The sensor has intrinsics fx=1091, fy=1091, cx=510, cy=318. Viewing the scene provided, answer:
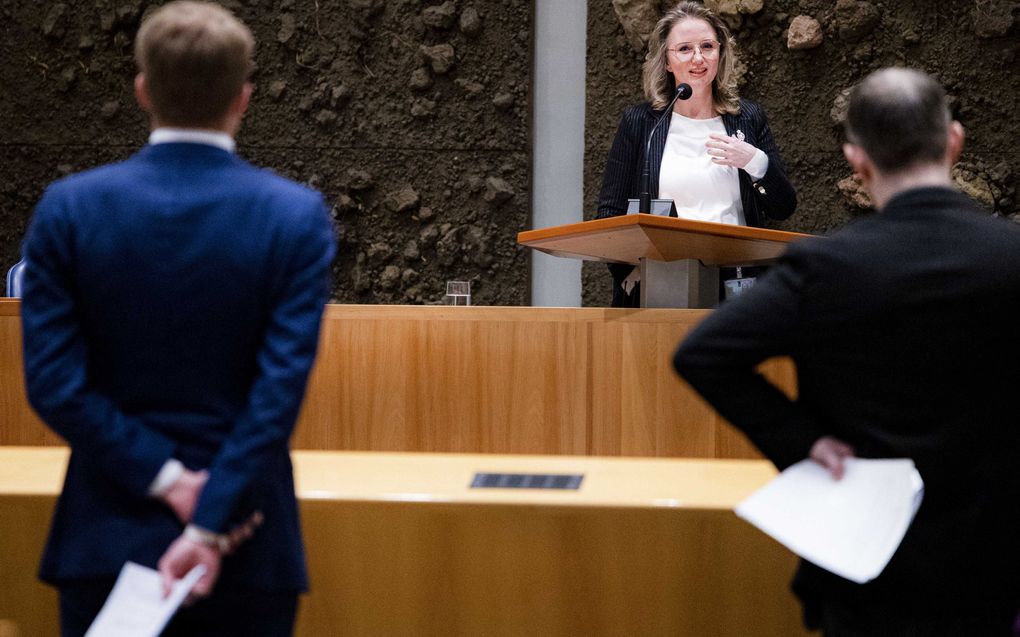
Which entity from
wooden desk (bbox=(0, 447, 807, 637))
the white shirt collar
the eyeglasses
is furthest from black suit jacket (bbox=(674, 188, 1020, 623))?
the eyeglasses

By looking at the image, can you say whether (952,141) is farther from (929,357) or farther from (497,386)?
(497,386)

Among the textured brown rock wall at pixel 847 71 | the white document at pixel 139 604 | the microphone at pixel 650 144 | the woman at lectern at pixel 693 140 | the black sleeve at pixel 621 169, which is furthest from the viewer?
the textured brown rock wall at pixel 847 71

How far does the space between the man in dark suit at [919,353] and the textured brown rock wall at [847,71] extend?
10.2 ft

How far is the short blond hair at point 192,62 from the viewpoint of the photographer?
1205mm

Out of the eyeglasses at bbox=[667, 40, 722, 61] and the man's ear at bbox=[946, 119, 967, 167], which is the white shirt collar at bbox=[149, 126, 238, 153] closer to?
the man's ear at bbox=[946, 119, 967, 167]

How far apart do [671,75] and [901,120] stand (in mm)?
2307

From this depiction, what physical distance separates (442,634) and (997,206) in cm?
324

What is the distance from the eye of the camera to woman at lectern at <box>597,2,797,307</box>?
10.5 ft

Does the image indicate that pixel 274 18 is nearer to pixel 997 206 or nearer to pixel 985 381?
pixel 997 206

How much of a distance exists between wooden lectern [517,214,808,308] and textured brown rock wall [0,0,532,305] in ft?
5.78

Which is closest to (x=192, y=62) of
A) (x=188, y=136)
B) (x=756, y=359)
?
(x=188, y=136)

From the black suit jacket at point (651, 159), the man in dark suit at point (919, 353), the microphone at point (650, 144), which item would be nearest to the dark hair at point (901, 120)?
the man in dark suit at point (919, 353)

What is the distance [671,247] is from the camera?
2473mm

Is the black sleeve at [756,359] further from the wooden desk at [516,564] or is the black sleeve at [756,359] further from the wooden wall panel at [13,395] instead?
the wooden wall panel at [13,395]
